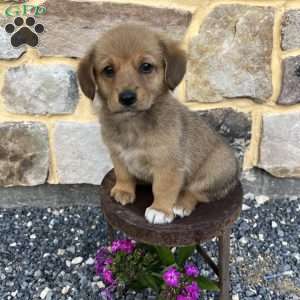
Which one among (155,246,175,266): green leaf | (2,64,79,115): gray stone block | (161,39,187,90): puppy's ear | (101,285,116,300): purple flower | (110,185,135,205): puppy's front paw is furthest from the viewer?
(2,64,79,115): gray stone block

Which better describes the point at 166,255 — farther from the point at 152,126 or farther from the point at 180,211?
the point at 152,126

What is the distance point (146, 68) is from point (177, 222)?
70 cm

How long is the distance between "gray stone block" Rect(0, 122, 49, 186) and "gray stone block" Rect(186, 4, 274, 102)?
1.05 meters

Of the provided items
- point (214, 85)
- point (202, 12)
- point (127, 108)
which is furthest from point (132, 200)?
point (202, 12)

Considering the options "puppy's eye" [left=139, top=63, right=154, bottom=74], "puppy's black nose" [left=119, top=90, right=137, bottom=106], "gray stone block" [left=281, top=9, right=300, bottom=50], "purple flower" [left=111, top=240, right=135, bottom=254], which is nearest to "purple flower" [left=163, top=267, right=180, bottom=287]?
"purple flower" [left=111, top=240, right=135, bottom=254]

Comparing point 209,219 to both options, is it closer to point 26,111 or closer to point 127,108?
point 127,108

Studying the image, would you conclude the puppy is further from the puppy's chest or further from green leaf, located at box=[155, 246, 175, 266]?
green leaf, located at box=[155, 246, 175, 266]

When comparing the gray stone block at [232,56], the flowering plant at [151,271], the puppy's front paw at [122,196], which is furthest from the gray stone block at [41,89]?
the flowering plant at [151,271]

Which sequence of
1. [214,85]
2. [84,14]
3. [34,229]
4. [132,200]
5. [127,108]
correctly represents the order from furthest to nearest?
[34,229]
[214,85]
[84,14]
[132,200]
[127,108]

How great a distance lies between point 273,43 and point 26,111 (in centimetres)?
163

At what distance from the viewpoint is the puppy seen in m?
1.93

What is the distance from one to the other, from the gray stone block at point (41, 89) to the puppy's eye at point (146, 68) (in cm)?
106

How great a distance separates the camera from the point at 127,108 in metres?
1.91

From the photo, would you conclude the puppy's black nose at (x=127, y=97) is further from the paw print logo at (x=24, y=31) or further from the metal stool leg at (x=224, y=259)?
the paw print logo at (x=24, y=31)
